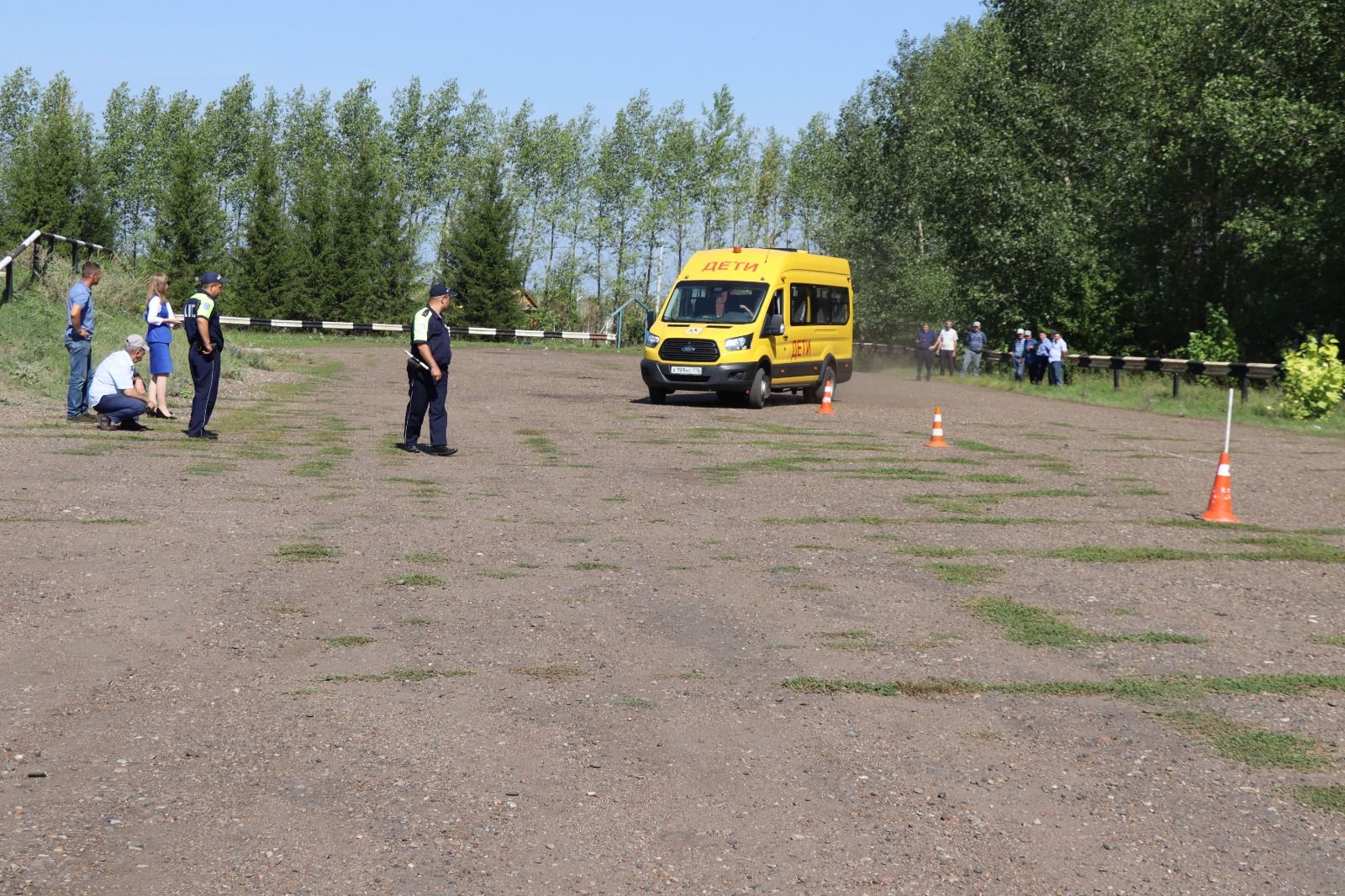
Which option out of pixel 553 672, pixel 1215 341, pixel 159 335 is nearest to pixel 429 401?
pixel 159 335

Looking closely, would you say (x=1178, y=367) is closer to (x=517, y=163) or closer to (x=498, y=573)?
(x=498, y=573)

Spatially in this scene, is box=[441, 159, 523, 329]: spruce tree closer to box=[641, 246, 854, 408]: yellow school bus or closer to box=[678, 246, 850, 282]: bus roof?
box=[641, 246, 854, 408]: yellow school bus

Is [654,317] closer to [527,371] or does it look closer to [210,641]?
[527,371]

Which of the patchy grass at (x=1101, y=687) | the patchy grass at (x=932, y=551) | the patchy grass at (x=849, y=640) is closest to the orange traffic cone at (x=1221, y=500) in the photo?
the patchy grass at (x=932, y=551)

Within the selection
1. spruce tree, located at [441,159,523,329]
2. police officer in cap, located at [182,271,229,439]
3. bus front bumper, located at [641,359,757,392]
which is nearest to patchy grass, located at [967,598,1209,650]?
police officer in cap, located at [182,271,229,439]

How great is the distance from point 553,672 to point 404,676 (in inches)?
26.6

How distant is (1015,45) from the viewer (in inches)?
1886

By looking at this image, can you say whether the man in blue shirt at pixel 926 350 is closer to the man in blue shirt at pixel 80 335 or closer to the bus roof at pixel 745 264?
the bus roof at pixel 745 264

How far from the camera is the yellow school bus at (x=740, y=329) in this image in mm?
24750

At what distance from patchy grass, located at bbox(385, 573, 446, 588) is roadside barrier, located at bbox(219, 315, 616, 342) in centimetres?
5233

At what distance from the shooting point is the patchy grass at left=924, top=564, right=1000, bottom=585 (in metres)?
9.60

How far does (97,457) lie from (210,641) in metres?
7.63

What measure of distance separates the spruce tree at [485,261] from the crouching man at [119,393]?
1930 inches

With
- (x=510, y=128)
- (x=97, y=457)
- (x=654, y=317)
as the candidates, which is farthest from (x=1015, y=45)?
(x=510, y=128)
